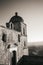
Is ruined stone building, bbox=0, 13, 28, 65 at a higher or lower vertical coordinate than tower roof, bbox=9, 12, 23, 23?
lower

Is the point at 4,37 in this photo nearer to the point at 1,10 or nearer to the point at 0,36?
the point at 0,36

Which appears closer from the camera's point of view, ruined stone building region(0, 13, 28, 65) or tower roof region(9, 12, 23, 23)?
ruined stone building region(0, 13, 28, 65)

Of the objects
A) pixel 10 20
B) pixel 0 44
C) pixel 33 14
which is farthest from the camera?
pixel 10 20

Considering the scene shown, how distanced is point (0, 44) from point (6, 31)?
892 mm

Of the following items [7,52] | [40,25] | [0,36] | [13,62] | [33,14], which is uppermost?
[33,14]

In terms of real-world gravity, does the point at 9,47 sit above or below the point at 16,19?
below

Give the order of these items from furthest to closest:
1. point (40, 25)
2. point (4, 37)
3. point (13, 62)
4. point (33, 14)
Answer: point (40, 25) → point (33, 14) → point (13, 62) → point (4, 37)

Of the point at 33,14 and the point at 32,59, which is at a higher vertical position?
the point at 33,14

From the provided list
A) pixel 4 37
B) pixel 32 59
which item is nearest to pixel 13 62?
pixel 32 59

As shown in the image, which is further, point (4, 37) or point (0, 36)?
point (4, 37)

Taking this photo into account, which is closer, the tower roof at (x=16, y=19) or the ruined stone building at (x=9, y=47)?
the ruined stone building at (x=9, y=47)

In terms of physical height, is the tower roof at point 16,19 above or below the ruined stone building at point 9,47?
above

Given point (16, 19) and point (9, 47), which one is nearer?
point (9, 47)

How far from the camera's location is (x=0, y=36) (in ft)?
19.7
